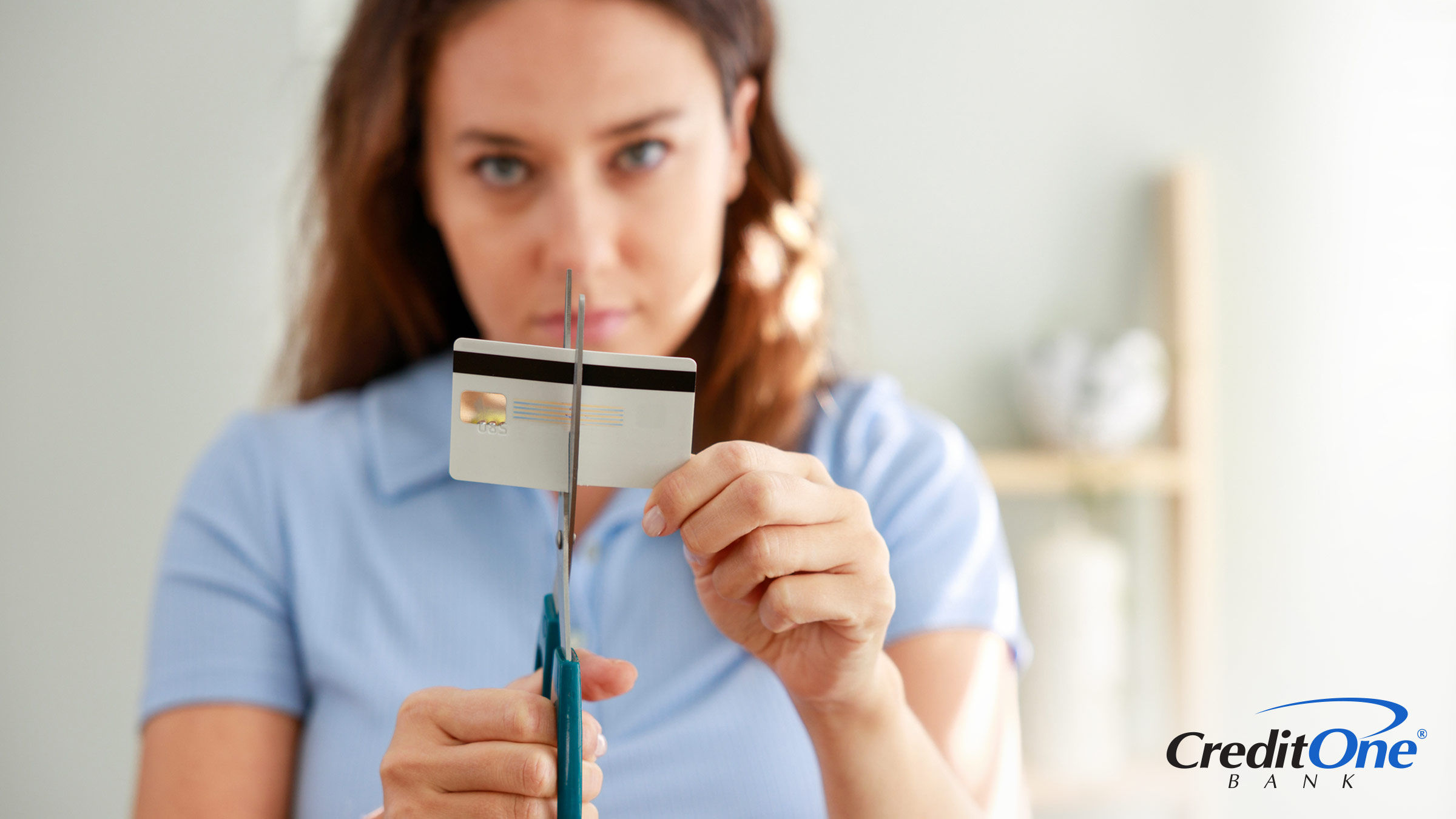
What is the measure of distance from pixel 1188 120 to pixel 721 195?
1197 mm

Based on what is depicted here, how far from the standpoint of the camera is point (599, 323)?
790 mm

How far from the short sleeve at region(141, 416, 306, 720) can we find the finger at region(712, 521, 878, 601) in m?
0.44

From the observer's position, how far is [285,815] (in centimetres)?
80


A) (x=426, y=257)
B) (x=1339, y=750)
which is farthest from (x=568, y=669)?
(x=1339, y=750)

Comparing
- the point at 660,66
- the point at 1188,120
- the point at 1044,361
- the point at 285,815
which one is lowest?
the point at 285,815

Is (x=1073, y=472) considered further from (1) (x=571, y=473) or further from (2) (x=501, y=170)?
(1) (x=571, y=473)

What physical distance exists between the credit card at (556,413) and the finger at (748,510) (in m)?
0.04

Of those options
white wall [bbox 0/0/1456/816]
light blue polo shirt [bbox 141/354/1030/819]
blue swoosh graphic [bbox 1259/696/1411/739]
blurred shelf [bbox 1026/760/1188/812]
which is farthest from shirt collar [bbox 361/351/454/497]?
blue swoosh graphic [bbox 1259/696/1411/739]

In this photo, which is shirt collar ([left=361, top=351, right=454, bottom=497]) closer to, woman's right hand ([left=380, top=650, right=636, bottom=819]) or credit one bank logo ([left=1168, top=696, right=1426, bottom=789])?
woman's right hand ([left=380, top=650, right=636, bottom=819])

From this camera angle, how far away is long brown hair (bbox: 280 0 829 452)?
86 cm

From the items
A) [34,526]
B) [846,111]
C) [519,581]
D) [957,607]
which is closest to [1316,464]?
[846,111]

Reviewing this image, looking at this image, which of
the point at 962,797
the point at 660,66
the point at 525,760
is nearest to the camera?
the point at 525,760

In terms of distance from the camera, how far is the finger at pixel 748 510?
50 cm

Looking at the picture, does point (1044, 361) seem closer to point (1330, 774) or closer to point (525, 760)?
point (1330, 774)
